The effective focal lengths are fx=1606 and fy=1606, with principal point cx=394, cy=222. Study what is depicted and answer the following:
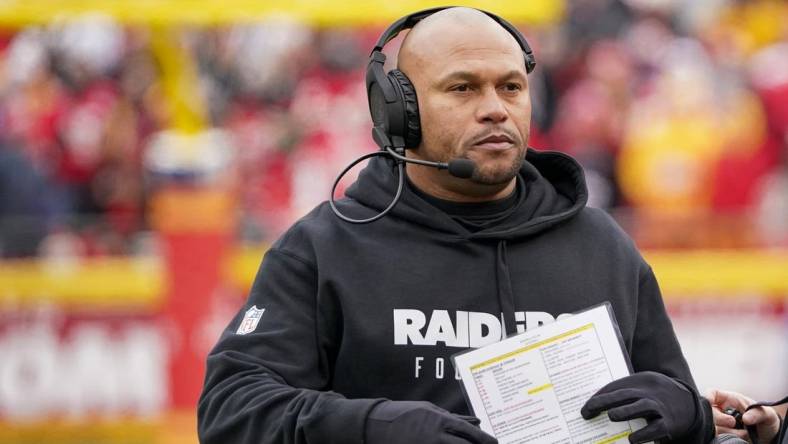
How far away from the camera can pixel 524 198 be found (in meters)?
3.39

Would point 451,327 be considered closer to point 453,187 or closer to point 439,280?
point 439,280

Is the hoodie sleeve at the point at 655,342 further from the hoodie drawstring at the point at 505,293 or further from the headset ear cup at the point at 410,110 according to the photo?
the headset ear cup at the point at 410,110

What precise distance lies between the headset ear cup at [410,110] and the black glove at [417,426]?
61cm

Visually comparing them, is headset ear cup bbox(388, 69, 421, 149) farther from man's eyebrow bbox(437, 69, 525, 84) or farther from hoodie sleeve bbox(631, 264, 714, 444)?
hoodie sleeve bbox(631, 264, 714, 444)

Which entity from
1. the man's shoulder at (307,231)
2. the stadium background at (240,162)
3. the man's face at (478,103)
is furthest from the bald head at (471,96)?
the stadium background at (240,162)

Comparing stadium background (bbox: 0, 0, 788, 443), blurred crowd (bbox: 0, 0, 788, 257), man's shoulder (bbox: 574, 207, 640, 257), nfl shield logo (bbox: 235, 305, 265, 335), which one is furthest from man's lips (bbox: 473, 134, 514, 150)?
blurred crowd (bbox: 0, 0, 788, 257)

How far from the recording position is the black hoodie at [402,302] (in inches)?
125

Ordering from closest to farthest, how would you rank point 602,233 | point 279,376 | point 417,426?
point 417,426 < point 279,376 < point 602,233

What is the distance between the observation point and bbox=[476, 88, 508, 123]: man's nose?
321 cm

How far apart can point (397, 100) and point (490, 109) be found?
199 millimetres

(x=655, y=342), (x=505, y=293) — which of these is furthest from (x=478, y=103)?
(x=655, y=342)

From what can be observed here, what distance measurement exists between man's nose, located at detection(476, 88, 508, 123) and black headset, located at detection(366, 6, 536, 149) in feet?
0.47

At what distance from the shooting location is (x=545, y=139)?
11.2 meters

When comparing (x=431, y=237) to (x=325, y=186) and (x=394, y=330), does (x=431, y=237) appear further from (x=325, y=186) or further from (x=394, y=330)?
(x=325, y=186)
